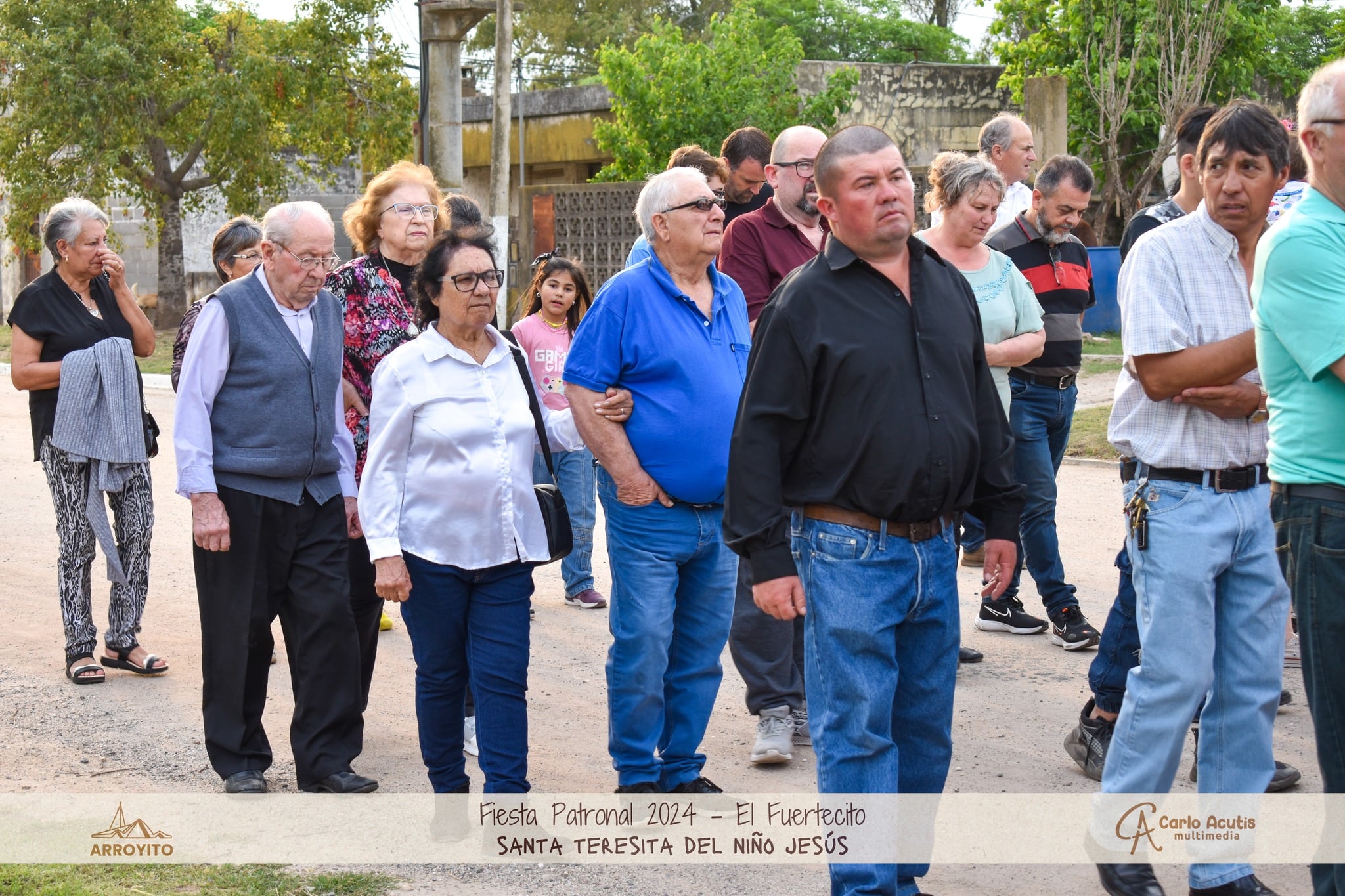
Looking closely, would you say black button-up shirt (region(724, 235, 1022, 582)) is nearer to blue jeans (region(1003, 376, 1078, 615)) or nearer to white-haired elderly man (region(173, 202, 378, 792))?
white-haired elderly man (region(173, 202, 378, 792))

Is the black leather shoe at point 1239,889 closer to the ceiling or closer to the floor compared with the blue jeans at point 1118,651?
closer to the floor

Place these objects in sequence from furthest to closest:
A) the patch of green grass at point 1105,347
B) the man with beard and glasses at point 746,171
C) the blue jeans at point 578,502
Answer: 1. the patch of green grass at point 1105,347
2. the blue jeans at point 578,502
3. the man with beard and glasses at point 746,171

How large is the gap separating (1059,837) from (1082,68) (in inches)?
762

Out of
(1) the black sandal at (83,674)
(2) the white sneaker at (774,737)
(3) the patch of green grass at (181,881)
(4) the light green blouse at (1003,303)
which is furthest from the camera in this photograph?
(1) the black sandal at (83,674)

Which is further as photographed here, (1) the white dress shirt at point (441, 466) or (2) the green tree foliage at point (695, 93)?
(2) the green tree foliage at point (695, 93)

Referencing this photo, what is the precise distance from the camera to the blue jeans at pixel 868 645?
373 centimetres

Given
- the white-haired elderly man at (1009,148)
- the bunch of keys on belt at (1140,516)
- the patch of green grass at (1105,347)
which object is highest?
the white-haired elderly man at (1009,148)

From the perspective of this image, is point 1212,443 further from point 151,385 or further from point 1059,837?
point 151,385

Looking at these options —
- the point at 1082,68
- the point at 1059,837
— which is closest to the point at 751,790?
the point at 1059,837

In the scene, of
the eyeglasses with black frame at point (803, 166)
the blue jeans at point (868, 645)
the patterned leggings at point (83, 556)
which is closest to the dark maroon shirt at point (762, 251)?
the eyeglasses with black frame at point (803, 166)

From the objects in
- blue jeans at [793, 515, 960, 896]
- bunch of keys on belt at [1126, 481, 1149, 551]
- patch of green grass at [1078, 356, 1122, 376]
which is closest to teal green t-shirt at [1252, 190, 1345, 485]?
bunch of keys on belt at [1126, 481, 1149, 551]

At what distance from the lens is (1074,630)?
666 cm

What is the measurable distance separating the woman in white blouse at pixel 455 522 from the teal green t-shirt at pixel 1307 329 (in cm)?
231

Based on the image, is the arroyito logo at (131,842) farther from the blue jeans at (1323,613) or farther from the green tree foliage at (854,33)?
the green tree foliage at (854,33)
